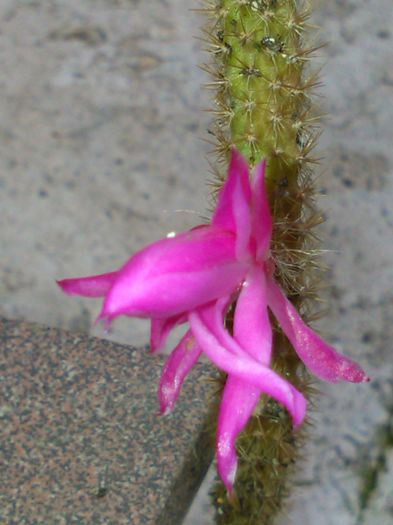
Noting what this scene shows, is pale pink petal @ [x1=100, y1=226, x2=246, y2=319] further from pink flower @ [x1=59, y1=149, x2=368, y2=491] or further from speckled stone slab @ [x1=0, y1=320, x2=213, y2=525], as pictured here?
speckled stone slab @ [x1=0, y1=320, x2=213, y2=525]

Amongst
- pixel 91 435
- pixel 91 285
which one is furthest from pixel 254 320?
pixel 91 435

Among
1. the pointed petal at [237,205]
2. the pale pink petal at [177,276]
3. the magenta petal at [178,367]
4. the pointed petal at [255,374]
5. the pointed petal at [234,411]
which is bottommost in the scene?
the magenta petal at [178,367]

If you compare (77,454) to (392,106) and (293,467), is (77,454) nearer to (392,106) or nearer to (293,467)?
(293,467)

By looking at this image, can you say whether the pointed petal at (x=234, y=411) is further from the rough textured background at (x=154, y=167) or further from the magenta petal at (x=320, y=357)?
the rough textured background at (x=154, y=167)

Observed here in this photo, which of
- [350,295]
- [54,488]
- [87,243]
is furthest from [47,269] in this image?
[54,488]

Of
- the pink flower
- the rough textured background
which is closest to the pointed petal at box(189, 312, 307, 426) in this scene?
the pink flower

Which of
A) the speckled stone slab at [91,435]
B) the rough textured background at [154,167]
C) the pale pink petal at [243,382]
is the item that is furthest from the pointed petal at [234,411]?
the rough textured background at [154,167]

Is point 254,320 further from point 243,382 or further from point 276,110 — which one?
point 276,110

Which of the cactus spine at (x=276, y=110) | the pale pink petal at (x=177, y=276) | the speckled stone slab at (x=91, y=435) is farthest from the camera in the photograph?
the speckled stone slab at (x=91, y=435)
